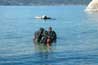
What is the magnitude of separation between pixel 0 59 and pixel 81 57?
749cm

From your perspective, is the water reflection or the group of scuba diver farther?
the group of scuba diver

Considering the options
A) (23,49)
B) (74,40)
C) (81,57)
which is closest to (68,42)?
(74,40)

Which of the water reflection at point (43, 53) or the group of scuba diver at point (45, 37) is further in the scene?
the group of scuba diver at point (45, 37)

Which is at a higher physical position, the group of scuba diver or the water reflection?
the group of scuba diver

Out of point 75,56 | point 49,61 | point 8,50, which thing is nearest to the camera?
point 49,61

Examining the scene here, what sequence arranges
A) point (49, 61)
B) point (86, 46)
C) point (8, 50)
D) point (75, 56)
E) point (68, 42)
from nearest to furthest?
point (49, 61)
point (75, 56)
point (8, 50)
point (86, 46)
point (68, 42)

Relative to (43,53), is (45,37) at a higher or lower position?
higher

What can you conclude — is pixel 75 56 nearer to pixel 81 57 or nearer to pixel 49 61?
pixel 81 57

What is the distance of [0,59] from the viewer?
47.4 metres

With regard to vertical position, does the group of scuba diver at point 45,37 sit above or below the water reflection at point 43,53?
above

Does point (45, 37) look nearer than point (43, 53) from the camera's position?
No

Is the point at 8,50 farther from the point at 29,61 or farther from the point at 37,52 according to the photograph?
the point at 29,61

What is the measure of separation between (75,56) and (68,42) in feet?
38.9

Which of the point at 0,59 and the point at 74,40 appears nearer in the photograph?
the point at 0,59
